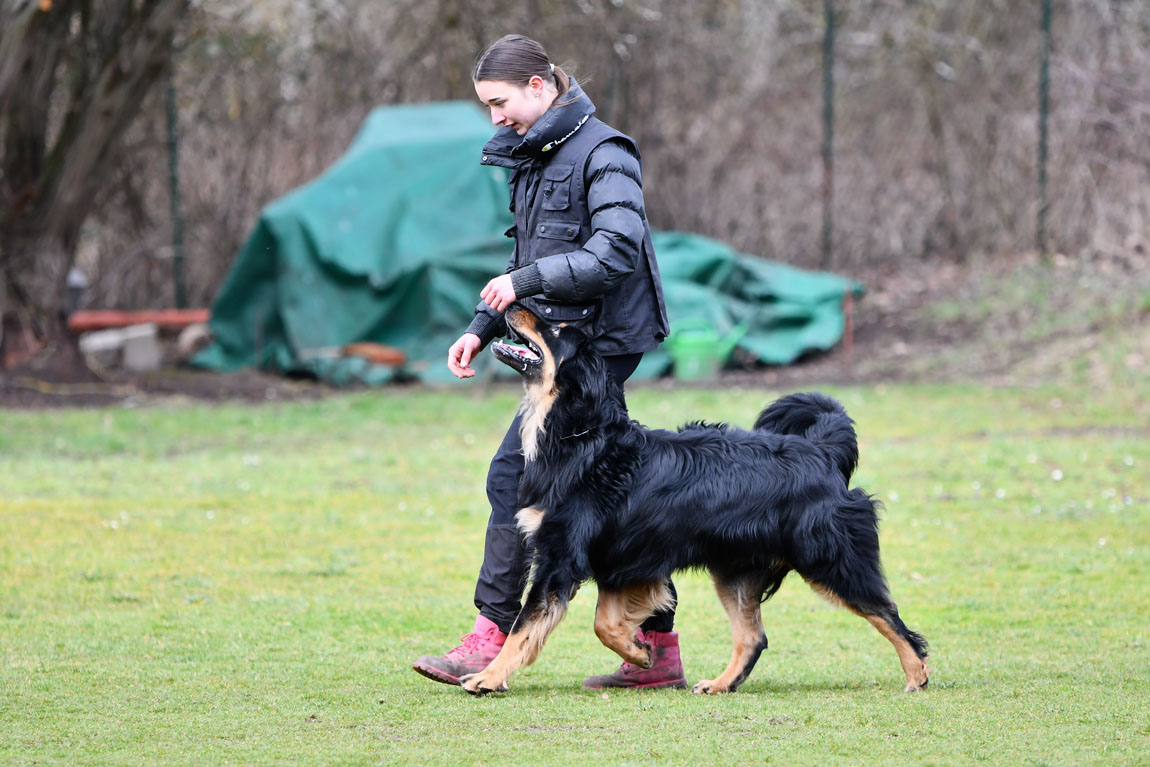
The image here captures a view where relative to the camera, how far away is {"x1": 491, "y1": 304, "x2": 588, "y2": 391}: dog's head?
4164 millimetres

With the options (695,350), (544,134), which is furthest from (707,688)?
(695,350)

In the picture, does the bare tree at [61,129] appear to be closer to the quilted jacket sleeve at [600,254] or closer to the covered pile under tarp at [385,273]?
the covered pile under tarp at [385,273]

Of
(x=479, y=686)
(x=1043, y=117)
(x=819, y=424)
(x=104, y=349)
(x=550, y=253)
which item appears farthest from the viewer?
(x=1043, y=117)

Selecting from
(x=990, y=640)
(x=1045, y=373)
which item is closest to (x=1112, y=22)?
(x=1045, y=373)

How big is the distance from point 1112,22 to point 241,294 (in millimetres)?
10427

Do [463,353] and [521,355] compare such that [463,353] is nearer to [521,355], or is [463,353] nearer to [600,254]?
[521,355]

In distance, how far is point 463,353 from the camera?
4.36 m

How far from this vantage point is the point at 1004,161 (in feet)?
53.9

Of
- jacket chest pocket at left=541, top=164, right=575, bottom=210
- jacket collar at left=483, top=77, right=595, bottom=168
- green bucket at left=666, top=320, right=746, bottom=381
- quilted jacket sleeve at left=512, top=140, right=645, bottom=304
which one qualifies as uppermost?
jacket collar at left=483, top=77, right=595, bottom=168

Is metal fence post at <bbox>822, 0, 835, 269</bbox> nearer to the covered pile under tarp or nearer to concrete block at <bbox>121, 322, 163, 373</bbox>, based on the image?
the covered pile under tarp

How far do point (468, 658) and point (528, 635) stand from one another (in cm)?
32

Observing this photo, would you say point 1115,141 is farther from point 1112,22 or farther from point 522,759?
point 522,759

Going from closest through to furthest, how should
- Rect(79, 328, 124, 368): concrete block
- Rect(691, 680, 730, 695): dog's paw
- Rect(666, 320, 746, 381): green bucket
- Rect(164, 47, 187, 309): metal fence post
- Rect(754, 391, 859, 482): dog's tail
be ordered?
Rect(691, 680, 730, 695): dog's paw
Rect(754, 391, 859, 482): dog's tail
Rect(666, 320, 746, 381): green bucket
Rect(79, 328, 124, 368): concrete block
Rect(164, 47, 187, 309): metal fence post

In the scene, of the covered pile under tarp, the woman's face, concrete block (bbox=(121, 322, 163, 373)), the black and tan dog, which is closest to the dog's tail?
the black and tan dog
